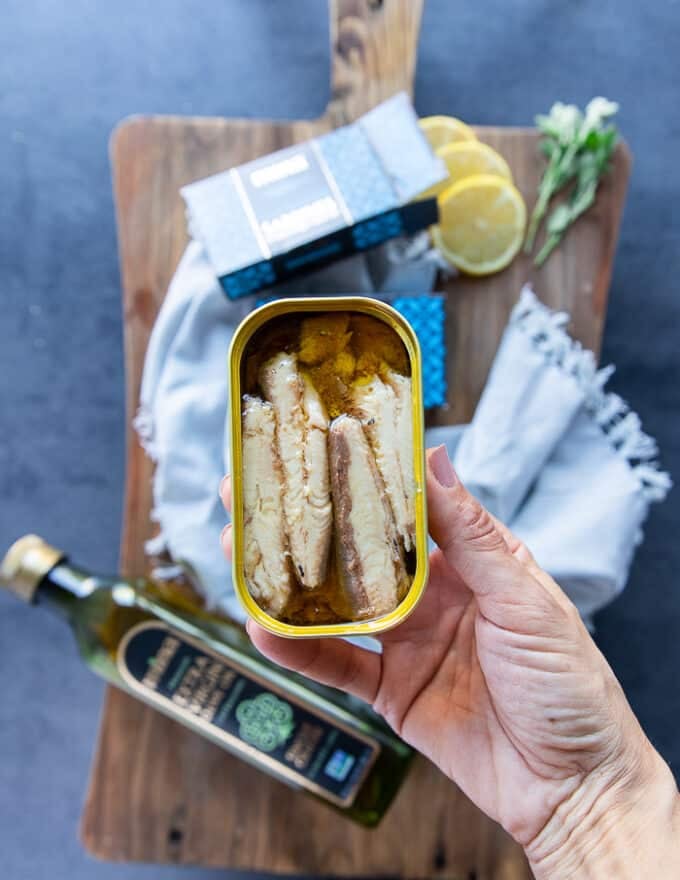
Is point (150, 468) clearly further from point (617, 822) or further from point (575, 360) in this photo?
point (617, 822)

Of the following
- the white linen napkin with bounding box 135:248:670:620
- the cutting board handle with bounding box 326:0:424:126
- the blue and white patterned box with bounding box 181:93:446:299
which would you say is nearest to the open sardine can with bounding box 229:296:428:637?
the blue and white patterned box with bounding box 181:93:446:299

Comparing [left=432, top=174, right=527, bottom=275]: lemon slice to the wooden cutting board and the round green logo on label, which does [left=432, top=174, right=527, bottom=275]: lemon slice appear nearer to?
the wooden cutting board

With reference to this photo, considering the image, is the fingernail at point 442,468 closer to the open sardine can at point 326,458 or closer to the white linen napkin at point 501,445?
the open sardine can at point 326,458

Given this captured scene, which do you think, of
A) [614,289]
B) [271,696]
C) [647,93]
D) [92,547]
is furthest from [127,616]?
[647,93]

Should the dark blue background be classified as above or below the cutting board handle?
below

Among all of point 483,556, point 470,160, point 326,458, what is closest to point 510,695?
point 483,556

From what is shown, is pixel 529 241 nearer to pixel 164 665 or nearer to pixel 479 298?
pixel 479 298
